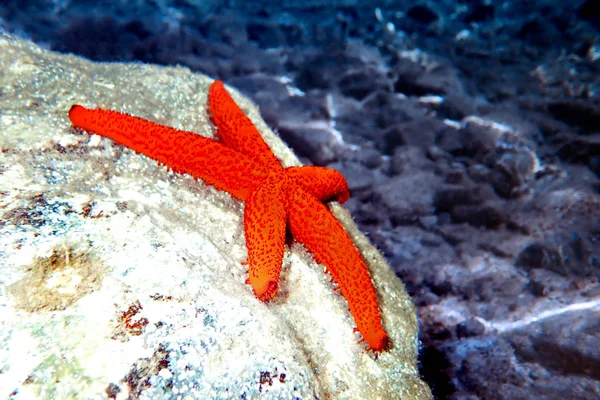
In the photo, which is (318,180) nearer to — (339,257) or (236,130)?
(339,257)

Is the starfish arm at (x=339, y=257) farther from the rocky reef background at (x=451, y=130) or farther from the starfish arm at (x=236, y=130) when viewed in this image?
the rocky reef background at (x=451, y=130)

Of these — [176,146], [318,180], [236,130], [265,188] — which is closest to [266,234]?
[265,188]

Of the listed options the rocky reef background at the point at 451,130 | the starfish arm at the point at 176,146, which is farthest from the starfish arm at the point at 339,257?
the rocky reef background at the point at 451,130

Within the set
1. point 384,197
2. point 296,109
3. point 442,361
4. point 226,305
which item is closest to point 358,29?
point 296,109

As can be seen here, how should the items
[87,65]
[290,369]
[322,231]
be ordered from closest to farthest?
1. [290,369]
2. [322,231]
3. [87,65]

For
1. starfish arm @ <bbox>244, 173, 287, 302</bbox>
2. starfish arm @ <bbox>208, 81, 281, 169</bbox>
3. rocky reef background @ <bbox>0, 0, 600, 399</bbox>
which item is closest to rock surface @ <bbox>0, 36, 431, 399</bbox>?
starfish arm @ <bbox>244, 173, 287, 302</bbox>

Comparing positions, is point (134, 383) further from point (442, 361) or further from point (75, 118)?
point (442, 361)
